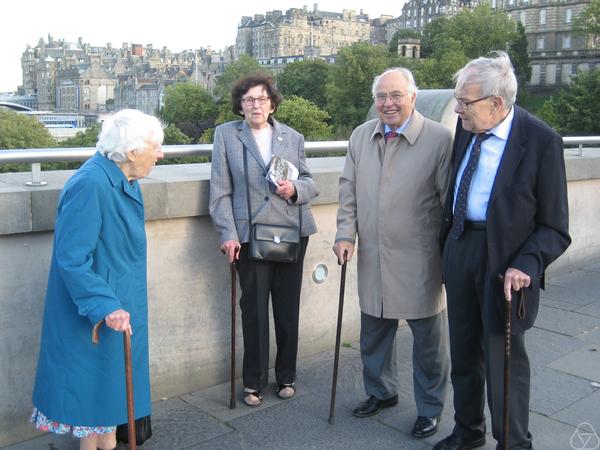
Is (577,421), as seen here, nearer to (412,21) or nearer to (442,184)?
(442,184)

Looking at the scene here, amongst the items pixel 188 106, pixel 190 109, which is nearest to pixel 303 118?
pixel 190 109

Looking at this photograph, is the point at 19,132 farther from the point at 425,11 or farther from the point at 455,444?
the point at 425,11

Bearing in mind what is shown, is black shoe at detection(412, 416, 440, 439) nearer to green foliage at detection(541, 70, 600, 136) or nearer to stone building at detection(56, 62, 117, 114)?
green foliage at detection(541, 70, 600, 136)

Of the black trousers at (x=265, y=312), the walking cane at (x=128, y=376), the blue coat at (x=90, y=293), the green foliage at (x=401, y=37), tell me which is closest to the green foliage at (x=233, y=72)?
the green foliage at (x=401, y=37)

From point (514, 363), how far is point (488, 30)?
8997 centimetres

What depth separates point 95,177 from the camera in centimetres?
317

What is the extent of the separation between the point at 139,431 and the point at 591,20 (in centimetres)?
8993

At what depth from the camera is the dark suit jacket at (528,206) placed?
338 cm

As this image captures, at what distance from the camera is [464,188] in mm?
3590

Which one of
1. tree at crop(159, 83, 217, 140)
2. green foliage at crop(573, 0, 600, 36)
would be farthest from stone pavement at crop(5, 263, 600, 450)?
tree at crop(159, 83, 217, 140)

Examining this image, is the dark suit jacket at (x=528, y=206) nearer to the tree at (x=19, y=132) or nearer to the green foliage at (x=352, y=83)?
the tree at (x=19, y=132)

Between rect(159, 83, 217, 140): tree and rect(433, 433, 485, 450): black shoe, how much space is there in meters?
97.9

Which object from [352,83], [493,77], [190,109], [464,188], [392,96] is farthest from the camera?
[190,109]

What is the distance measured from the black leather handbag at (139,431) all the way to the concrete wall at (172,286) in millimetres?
496
